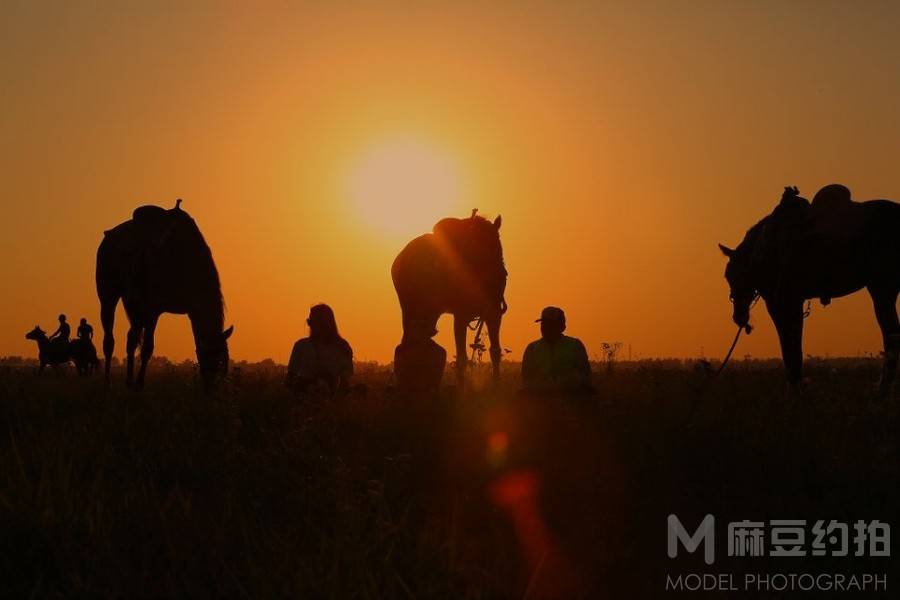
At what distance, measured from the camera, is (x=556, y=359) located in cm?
1066

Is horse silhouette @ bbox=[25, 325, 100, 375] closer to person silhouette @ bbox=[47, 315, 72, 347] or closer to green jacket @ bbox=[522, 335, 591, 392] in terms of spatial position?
person silhouette @ bbox=[47, 315, 72, 347]

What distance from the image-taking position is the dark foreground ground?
15.0 feet

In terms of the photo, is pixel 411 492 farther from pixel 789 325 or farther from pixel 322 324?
pixel 789 325

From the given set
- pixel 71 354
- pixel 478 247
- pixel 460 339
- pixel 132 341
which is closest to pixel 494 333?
pixel 460 339

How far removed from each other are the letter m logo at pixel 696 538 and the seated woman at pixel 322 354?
6.16 m

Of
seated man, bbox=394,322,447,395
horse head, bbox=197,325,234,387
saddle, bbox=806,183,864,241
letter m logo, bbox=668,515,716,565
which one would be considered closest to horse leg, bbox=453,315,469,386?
seated man, bbox=394,322,447,395

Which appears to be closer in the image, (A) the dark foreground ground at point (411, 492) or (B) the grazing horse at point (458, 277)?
(A) the dark foreground ground at point (411, 492)

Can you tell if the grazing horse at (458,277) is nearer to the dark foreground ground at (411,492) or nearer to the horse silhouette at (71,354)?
the dark foreground ground at (411,492)

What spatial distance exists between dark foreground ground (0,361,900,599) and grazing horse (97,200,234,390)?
421 cm

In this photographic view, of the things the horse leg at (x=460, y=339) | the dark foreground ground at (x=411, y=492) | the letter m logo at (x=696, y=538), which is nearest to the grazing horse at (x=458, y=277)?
the horse leg at (x=460, y=339)

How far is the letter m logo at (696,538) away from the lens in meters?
5.37

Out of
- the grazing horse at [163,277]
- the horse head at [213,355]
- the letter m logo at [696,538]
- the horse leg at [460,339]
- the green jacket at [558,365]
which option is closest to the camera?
the letter m logo at [696,538]

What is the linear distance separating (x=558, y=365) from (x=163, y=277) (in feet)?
22.8
